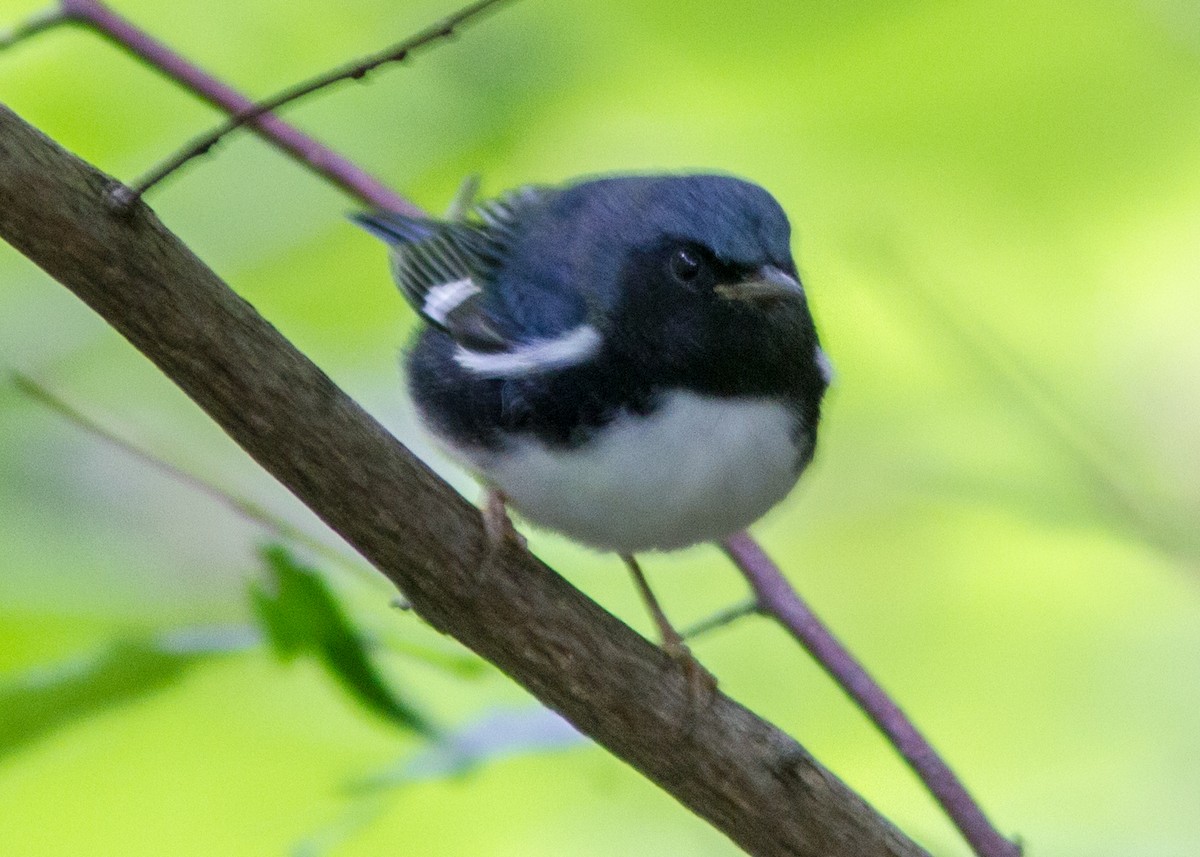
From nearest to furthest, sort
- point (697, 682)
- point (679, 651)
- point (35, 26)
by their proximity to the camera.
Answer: point (697, 682)
point (35, 26)
point (679, 651)

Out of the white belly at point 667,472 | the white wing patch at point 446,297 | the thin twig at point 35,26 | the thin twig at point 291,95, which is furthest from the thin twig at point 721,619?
the thin twig at point 35,26

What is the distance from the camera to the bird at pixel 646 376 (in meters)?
2.32

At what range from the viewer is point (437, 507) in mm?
2055

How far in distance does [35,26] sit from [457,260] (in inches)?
33.9

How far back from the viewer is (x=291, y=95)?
1682 millimetres

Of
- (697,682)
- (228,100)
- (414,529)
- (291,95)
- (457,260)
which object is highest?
(228,100)

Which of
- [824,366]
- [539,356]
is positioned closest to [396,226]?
[539,356]

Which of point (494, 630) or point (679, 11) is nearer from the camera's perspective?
point (494, 630)

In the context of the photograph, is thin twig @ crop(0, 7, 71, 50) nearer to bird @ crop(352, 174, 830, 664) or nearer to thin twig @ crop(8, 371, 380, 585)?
thin twig @ crop(8, 371, 380, 585)

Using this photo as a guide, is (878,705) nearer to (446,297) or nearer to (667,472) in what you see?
(667,472)

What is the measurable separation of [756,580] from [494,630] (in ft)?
2.38

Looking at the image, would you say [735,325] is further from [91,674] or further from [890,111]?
[890,111]

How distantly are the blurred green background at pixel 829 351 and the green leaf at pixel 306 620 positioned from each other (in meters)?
0.99

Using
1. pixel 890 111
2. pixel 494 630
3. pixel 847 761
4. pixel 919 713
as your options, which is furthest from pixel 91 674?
pixel 890 111
